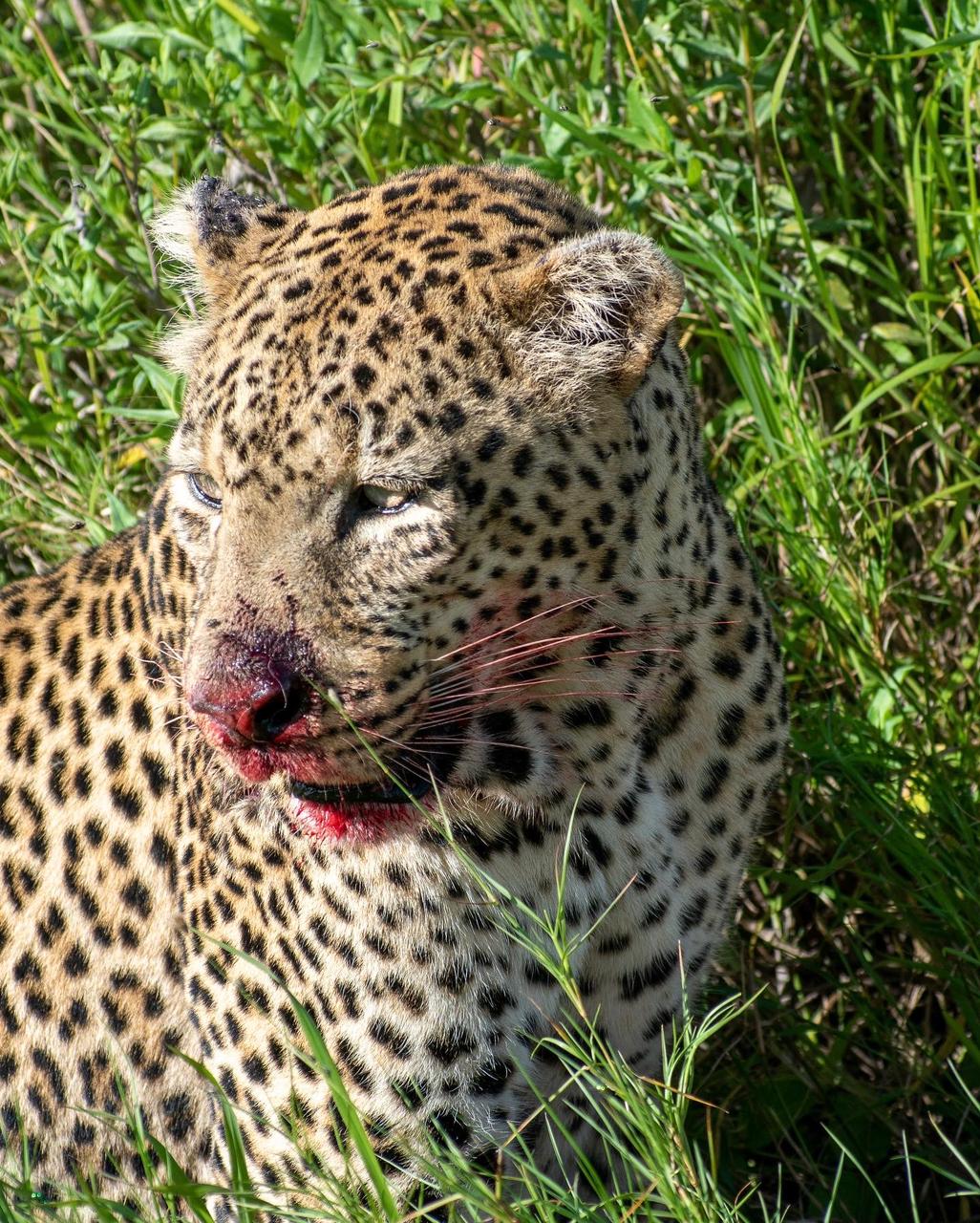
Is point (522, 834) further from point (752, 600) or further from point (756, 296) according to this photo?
point (756, 296)

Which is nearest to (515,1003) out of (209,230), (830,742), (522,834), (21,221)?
(522,834)

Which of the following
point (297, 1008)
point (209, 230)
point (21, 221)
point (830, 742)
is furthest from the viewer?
point (21, 221)

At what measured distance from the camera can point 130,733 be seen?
10.5 feet

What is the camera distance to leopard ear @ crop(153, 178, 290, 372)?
301 cm

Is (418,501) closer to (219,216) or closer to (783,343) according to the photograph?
(219,216)

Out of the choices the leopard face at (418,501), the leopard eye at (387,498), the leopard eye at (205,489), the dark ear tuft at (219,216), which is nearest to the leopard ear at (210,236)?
the dark ear tuft at (219,216)

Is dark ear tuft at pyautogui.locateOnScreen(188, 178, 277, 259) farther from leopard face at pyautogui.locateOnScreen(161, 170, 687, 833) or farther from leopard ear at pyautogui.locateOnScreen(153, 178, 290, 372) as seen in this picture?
leopard face at pyautogui.locateOnScreen(161, 170, 687, 833)

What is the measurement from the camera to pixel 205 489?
9.25 feet

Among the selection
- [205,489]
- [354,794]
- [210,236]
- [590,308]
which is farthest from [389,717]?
[210,236]

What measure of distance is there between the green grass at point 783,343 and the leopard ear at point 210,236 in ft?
2.92

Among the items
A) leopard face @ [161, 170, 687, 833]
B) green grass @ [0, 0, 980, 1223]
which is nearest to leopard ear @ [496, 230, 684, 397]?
leopard face @ [161, 170, 687, 833]

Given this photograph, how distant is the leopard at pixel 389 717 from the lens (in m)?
2.57

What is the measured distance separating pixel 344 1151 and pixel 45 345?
246 centimetres

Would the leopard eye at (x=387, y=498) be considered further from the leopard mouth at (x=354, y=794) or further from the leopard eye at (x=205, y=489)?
the leopard mouth at (x=354, y=794)
